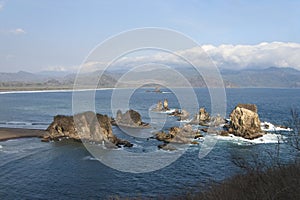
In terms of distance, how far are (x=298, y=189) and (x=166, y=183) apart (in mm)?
20871

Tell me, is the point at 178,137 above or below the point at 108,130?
below

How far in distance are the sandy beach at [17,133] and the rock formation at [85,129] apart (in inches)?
132

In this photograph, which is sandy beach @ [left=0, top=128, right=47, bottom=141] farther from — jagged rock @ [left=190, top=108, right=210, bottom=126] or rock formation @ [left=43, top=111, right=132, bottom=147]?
jagged rock @ [left=190, top=108, right=210, bottom=126]

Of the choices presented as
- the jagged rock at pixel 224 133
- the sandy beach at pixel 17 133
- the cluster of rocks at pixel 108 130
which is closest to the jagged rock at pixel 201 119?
the cluster of rocks at pixel 108 130

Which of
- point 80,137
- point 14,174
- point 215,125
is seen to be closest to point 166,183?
point 14,174

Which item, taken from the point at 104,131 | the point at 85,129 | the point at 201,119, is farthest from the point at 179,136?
the point at 201,119

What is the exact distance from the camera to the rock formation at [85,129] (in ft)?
164

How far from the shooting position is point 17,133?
2239 inches

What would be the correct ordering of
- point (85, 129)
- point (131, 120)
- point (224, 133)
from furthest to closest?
point (131, 120) < point (224, 133) < point (85, 129)

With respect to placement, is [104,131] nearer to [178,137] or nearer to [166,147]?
[166,147]

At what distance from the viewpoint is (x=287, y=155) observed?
1641 inches

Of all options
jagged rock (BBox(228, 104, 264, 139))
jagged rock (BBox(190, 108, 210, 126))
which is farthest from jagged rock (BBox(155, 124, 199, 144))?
jagged rock (BBox(190, 108, 210, 126))

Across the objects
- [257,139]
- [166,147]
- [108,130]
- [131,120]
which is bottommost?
[166,147]

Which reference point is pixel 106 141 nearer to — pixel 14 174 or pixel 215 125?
pixel 14 174
